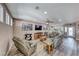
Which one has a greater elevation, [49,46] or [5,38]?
[5,38]

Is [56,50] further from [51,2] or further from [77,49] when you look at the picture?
[51,2]

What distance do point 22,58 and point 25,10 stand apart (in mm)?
851

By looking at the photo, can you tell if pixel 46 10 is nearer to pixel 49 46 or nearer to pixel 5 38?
pixel 49 46

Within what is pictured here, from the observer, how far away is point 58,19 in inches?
80.1

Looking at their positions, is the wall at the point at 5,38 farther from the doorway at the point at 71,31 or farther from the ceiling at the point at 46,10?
the doorway at the point at 71,31

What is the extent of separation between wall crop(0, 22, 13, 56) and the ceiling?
0.25 m

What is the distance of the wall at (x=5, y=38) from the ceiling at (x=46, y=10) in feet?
0.84

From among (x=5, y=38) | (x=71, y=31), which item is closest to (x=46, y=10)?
(x=71, y=31)

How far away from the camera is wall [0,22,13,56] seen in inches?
76.3

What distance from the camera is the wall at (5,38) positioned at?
1.94 m

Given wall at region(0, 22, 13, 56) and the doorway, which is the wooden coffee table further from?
wall at region(0, 22, 13, 56)

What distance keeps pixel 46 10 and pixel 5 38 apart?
86 centimetres

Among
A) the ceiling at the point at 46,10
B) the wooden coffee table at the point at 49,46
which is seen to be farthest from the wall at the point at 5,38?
the wooden coffee table at the point at 49,46

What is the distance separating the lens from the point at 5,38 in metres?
1.98
